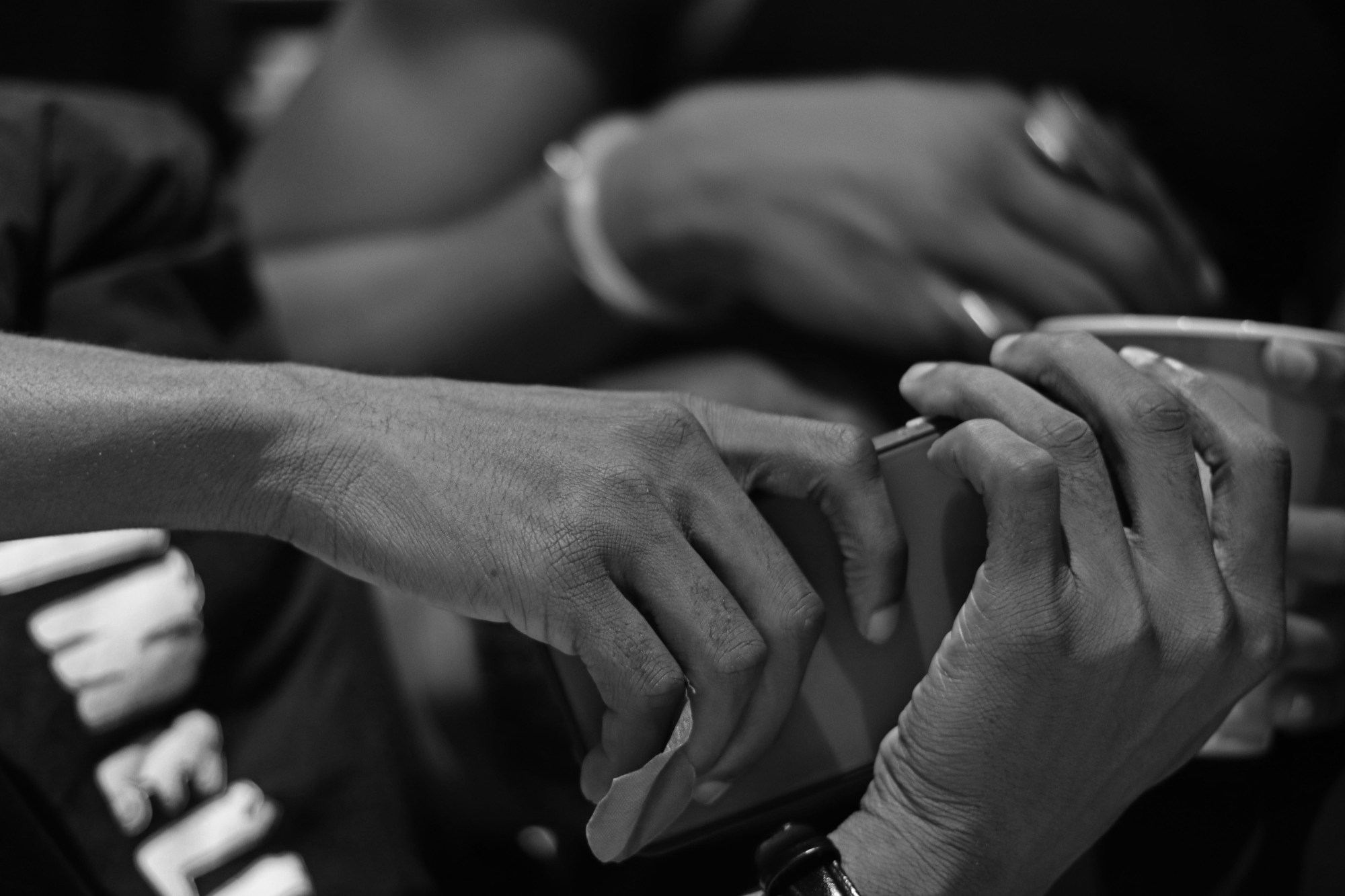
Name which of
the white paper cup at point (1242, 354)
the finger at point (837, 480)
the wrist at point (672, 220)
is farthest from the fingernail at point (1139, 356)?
the wrist at point (672, 220)

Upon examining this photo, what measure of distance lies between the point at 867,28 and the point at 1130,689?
1.92 feet

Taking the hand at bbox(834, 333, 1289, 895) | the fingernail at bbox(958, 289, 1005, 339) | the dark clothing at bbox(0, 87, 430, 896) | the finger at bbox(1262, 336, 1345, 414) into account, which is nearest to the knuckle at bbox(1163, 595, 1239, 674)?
the hand at bbox(834, 333, 1289, 895)

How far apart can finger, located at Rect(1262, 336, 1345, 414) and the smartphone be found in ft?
0.43

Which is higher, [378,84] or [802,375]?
Result: [378,84]

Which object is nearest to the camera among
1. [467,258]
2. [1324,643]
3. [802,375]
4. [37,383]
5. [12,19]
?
[37,383]

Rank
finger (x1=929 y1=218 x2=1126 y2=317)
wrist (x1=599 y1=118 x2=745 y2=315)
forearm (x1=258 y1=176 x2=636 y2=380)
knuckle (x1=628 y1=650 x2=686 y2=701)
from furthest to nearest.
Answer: forearm (x1=258 y1=176 x2=636 y2=380) → wrist (x1=599 y1=118 x2=745 y2=315) → finger (x1=929 y1=218 x2=1126 y2=317) → knuckle (x1=628 y1=650 x2=686 y2=701)

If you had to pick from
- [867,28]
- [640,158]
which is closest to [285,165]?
[640,158]

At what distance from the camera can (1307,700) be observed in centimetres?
51

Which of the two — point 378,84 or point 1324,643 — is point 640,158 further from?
point 1324,643

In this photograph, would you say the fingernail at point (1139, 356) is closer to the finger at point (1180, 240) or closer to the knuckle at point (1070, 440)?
the knuckle at point (1070, 440)

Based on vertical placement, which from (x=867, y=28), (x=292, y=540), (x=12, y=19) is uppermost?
(x=12, y=19)

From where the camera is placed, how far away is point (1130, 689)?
1.16 feet

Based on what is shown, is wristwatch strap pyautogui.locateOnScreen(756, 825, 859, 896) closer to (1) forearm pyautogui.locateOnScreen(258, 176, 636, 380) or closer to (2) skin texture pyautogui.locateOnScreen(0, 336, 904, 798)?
(2) skin texture pyautogui.locateOnScreen(0, 336, 904, 798)

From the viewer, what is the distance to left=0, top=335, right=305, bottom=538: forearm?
33 centimetres
